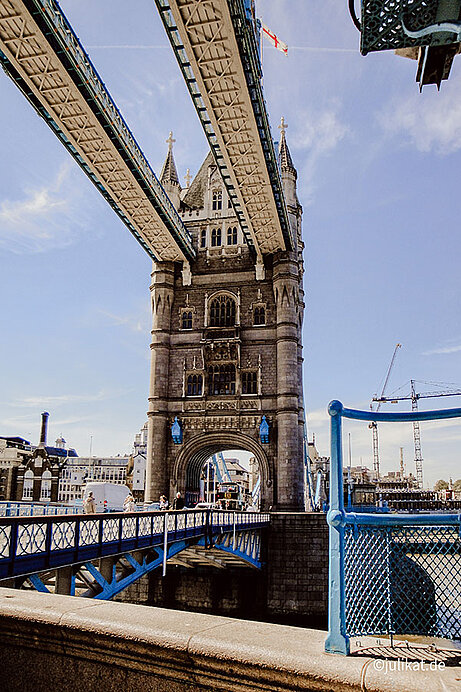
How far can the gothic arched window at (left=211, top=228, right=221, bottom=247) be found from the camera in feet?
145

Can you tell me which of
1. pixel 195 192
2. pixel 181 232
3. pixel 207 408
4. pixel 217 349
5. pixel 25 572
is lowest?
pixel 25 572

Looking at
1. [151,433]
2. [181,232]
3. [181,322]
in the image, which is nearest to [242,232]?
[181,232]

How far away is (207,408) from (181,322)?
6708 millimetres

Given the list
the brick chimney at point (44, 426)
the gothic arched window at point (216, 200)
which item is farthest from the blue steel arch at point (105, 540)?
the brick chimney at point (44, 426)

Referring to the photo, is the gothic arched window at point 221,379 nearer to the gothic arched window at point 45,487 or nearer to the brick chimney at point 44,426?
the gothic arched window at point 45,487

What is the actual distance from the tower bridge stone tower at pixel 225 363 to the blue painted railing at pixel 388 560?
34.4m

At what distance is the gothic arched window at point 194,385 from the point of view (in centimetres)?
4141

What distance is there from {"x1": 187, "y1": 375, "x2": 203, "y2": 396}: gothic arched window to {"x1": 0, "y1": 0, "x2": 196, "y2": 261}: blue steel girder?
963cm

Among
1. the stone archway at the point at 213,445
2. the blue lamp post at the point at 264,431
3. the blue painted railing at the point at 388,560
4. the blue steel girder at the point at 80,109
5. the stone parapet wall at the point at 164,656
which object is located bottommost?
the stone parapet wall at the point at 164,656

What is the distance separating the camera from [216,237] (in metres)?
44.2

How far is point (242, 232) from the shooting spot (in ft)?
142

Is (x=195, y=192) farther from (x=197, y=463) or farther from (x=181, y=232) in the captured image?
(x=197, y=463)

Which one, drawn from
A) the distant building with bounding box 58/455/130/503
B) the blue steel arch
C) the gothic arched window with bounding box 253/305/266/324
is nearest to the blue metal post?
the blue steel arch

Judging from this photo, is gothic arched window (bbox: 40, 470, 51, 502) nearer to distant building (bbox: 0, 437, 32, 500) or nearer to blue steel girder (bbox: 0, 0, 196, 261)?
distant building (bbox: 0, 437, 32, 500)
